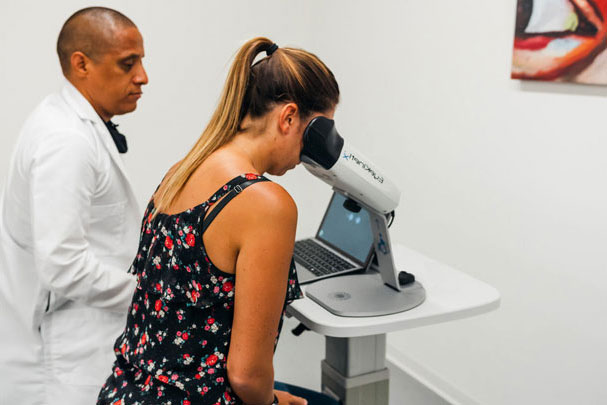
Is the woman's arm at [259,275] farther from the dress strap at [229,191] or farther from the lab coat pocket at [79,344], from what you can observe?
the lab coat pocket at [79,344]

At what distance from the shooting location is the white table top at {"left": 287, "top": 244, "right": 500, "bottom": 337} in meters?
1.39

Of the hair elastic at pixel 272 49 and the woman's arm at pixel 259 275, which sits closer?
the woman's arm at pixel 259 275

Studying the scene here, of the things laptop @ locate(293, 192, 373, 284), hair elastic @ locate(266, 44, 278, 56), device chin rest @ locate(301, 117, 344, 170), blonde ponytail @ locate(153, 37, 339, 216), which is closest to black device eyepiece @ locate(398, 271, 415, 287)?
laptop @ locate(293, 192, 373, 284)

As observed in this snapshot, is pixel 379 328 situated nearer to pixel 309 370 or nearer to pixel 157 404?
pixel 157 404

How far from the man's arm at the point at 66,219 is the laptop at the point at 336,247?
488mm

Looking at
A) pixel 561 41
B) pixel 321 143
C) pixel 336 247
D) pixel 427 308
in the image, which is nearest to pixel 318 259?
pixel 336 247

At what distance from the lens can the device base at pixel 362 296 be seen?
4.73 feet

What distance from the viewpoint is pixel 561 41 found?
1.90m

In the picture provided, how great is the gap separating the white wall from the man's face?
3.80 feet

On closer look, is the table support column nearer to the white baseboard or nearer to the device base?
the device base

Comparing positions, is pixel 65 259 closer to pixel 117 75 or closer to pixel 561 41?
pixel 117 75

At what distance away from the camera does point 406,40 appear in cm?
258

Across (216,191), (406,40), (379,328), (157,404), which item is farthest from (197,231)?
(406,40)

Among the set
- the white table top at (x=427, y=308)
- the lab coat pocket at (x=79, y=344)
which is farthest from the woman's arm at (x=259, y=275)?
the lab coat pocket at (x=79, y=344)
